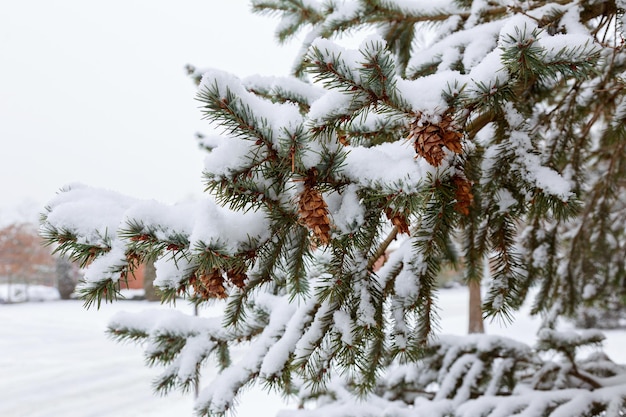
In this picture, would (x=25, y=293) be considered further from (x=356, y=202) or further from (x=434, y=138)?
(x=434, y=138)

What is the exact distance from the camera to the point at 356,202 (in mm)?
744

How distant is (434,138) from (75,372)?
762cm

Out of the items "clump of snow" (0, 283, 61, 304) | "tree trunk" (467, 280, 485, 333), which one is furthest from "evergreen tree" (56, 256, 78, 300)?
"tree trunk" (467, 280, 485, 333)

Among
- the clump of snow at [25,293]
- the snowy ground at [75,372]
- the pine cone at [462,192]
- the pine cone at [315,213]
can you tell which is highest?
the pine cone at [462,192]

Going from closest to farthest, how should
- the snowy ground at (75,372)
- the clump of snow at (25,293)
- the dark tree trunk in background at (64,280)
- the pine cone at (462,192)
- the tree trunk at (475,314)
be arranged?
the pine cone at (462,192), the snowy ground at (75,372), the tree trunk at (475,314), the clump of snow at (25,293), the dark tree trunk in background at (64,280)

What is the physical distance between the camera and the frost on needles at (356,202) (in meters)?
0.66

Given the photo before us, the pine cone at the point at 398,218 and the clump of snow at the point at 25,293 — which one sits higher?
the pine cone at the point at 398,218

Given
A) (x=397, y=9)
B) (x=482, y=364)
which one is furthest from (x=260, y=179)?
(x=482, y=364)

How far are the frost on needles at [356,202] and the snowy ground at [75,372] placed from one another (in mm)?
2185

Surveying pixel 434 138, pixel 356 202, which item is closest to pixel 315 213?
pixel 356 202

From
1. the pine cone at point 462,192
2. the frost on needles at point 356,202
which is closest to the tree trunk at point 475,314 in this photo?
the frost on needles at point 356,202

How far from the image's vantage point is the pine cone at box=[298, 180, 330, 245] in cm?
66

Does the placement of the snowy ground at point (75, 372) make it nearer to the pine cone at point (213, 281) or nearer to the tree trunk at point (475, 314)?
the tree trunk at point (475, 314)

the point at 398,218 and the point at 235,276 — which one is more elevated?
the point at 398,218
